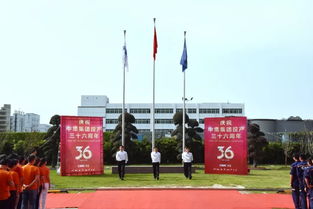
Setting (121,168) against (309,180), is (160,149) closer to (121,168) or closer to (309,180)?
(121,168)

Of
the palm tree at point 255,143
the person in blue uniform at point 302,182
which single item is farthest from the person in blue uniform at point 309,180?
the palm tree at point 255,143

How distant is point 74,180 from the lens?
52.6 feet

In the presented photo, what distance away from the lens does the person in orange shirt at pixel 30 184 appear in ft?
25.2

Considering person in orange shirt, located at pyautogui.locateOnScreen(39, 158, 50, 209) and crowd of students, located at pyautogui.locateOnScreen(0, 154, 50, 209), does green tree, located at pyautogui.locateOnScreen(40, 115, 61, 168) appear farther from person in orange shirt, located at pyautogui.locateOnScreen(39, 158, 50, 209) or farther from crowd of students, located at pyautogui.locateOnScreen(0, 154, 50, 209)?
person in orange shirt, located at pyautogui.locateOnScreen(39, 158, 50, 209)

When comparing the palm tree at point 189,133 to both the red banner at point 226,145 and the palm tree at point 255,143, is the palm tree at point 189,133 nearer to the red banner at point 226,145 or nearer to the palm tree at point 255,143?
the palm tree at point 255,143

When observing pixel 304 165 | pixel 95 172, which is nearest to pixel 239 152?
pixel 95 172

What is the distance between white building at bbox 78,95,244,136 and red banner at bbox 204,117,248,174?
186 feet

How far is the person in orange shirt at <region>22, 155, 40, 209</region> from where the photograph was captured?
7684mm

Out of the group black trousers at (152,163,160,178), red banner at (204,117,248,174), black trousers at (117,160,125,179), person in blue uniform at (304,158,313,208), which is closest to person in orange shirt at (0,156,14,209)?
person in blue uniform at (304,158,313,208)

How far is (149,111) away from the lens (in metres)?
77.4

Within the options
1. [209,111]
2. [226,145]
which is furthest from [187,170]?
[209,111]

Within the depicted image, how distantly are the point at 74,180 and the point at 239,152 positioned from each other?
24.4ft

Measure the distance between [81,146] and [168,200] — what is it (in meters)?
8.44

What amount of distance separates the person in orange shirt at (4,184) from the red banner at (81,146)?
38.7 ft
